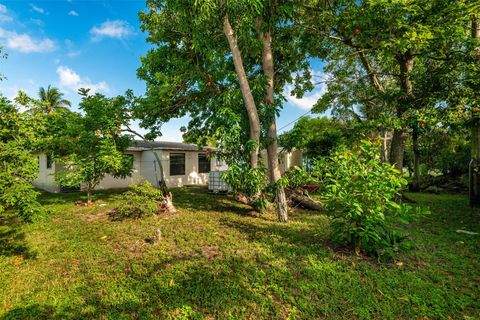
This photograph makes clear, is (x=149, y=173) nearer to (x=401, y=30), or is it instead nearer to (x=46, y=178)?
(x=46, y=178)

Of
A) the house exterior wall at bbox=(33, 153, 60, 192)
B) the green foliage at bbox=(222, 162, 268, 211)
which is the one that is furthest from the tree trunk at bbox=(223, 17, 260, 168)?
the house exterior wall at bbox=(33, 153, 60, 192)

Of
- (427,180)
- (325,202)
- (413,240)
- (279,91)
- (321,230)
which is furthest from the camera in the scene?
(427,180)

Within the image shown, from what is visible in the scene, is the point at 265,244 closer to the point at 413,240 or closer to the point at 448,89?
the point at 413,240

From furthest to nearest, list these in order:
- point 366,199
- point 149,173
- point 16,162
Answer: point 149,173 < point 366,199 < point 16,162

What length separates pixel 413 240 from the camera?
5.03m

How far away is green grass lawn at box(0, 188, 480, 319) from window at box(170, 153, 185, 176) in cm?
951

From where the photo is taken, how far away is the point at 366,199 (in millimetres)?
3682

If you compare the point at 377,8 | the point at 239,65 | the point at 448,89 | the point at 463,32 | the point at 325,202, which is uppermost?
the point at 377,8

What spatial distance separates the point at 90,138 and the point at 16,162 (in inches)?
201

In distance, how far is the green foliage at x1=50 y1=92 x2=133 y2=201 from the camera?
7.87 m

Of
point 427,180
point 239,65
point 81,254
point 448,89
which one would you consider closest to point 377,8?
point 448,89

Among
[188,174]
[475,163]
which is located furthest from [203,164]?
[475,163]

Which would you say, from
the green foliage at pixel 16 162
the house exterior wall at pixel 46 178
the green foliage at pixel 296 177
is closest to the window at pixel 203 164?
the house exterior wall at pixel 46 178

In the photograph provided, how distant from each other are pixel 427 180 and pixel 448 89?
39.7ft
